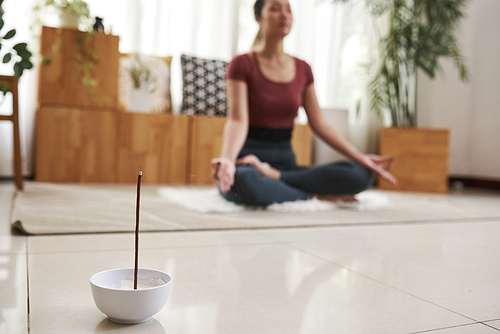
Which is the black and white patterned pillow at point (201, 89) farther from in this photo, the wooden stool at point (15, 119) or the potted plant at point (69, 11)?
the wooden stool at point (15, 119)

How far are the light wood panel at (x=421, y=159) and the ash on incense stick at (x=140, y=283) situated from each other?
2.77 meters

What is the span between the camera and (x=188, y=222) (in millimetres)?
1390

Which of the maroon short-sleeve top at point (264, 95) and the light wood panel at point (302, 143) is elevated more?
the maroon short-sleeve top at point (264, 95)

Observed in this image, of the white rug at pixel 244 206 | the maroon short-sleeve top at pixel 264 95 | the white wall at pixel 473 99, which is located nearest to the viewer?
→ the white rug at pixel 244 206

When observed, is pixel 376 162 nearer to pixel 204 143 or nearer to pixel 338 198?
pixel 338 198

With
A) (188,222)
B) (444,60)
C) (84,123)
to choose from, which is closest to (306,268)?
(188,222)

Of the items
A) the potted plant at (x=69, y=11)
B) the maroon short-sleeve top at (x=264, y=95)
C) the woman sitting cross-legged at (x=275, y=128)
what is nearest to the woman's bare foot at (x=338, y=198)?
the woman sitting cross-legged at (x=275, y=128)

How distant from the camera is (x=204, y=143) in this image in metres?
2.92

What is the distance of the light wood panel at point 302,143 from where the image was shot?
322 cm

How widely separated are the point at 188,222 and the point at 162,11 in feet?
7.00

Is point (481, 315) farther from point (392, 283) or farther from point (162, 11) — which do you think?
point (162, 11)

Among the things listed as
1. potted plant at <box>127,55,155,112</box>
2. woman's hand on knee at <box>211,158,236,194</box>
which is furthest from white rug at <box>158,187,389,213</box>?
potted plant at <box>127,55,155,112</box>

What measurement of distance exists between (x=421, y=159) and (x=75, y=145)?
7.13ft

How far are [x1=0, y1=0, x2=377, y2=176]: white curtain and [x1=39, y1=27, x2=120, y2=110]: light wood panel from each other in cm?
19
